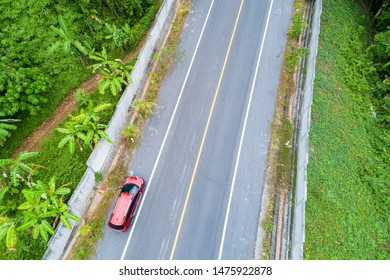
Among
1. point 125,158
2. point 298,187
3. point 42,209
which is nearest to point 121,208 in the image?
point 125,158

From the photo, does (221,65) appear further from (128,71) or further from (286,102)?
(128,71)

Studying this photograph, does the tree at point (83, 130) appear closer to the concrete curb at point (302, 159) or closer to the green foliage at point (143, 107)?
the green foliage at point (143, 107)

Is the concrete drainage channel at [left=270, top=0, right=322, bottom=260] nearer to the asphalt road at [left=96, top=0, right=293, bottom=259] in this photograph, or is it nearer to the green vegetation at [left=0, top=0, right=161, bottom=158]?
the asphalt road at [left=96, top=0, right=293, bottom=259]

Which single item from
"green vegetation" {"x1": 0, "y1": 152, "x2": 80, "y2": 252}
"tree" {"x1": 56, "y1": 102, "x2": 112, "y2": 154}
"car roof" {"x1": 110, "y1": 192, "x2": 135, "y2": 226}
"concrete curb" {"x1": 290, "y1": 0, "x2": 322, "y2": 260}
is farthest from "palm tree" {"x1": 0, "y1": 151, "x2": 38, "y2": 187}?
"concrete curb" {"x1": 290, "y1": 0, "x2": 322, "y2": 260}

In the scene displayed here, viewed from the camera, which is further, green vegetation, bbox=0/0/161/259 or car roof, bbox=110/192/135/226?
car roof, bbox=110/192/135/226

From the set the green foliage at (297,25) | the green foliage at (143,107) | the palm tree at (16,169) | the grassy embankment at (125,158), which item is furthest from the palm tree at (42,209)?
the green foliage at (297,25)
